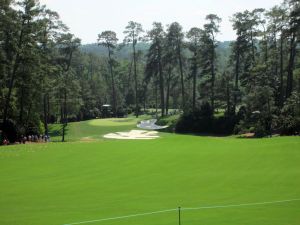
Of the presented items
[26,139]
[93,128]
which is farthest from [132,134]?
[26,139]

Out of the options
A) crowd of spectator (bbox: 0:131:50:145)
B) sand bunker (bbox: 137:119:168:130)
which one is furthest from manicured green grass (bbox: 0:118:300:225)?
sand bunker (bbox: 137:119:168:130)

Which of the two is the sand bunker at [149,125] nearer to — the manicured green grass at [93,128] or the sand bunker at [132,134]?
the manicured green grass at [93,128]

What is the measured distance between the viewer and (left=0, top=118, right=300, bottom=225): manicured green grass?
14031 mm

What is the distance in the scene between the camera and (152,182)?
19.7 meters

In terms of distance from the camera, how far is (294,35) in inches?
1996

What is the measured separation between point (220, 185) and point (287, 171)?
3981mm

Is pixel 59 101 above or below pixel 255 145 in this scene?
above

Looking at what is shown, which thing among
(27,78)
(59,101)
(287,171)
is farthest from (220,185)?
(59,101)

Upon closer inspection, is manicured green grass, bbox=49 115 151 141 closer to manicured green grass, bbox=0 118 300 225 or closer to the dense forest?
the dense forest

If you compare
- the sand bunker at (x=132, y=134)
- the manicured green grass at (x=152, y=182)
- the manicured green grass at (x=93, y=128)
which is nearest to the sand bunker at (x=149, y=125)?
the manicured green grass at (x=93, y=128)

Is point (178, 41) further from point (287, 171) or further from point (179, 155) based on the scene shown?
point (287, 171)

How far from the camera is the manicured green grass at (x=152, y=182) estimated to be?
14.0 meters

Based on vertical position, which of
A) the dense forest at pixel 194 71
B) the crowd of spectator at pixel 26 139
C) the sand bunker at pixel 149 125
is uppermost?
the dense forest at pixel 194 71

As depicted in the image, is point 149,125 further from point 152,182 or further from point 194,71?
point 152,182
